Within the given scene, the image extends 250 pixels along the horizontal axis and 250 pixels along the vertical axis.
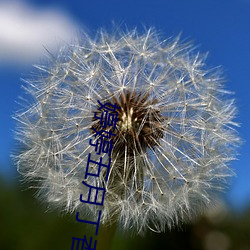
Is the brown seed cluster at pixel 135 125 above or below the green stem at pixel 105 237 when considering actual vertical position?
above

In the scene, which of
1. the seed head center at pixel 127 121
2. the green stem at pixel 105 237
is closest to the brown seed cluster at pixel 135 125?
the seed head center at pixel 127 121

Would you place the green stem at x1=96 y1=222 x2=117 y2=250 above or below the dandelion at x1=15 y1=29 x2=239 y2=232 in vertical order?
below

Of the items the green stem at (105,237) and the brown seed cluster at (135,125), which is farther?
the brown seed cluster at (135,125)

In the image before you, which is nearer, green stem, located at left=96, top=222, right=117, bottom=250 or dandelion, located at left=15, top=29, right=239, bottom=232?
green stem, located at left=96, top=222, right=117, bottom=250

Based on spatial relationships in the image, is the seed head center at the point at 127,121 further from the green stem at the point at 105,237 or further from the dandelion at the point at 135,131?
the green stem at the point at 105,237

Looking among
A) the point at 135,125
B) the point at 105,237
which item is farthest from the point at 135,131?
the point at 105,237

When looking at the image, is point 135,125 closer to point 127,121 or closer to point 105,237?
point 127,121

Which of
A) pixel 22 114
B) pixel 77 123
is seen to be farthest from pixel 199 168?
pixel 22 114

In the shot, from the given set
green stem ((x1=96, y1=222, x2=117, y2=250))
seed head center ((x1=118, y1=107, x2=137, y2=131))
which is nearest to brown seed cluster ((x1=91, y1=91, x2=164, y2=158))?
seed head center ((x1=118, y1=107, x2=137, y2=131))

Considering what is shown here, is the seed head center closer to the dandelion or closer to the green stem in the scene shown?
the dandelion
